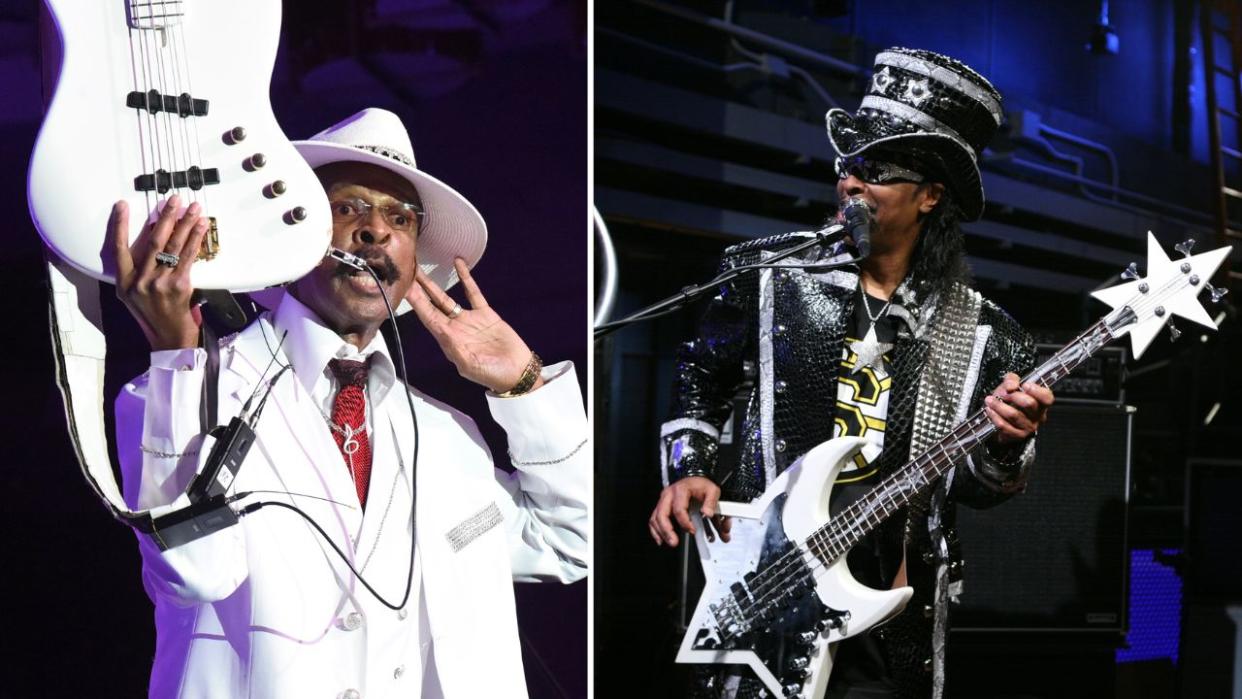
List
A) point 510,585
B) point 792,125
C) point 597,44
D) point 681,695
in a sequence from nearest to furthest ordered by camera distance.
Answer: point 510,585 → point 681,695 → point 597,44 → point 792,125

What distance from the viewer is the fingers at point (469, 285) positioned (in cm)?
206

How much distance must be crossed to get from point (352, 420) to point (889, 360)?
1007mm

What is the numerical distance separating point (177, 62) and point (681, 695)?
1625 millimetres

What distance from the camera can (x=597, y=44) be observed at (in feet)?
9.06

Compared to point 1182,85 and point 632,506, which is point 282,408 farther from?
point 1182,85

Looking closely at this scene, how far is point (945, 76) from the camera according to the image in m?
2.18

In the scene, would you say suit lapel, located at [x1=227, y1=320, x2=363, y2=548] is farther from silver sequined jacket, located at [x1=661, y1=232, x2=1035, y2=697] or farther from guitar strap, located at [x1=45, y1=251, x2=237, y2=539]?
silver sequined jacket, located at [x1=661, y1=232, x2=1035, y2=697]

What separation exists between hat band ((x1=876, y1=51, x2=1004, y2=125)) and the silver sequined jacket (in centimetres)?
37

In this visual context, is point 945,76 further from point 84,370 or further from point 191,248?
point 84,370

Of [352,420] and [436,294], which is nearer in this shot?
[352,420]

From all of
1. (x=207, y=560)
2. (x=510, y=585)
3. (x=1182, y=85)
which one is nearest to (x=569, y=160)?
(x=510, y=585)

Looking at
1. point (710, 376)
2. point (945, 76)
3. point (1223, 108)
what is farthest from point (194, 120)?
point (1223, 108)

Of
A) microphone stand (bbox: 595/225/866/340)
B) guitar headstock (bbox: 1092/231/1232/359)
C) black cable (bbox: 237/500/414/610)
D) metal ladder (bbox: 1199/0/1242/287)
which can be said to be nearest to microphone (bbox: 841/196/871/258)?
microphone stand (bbox: 595/225/866/340)

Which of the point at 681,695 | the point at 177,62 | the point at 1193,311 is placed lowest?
the point at 681,695
